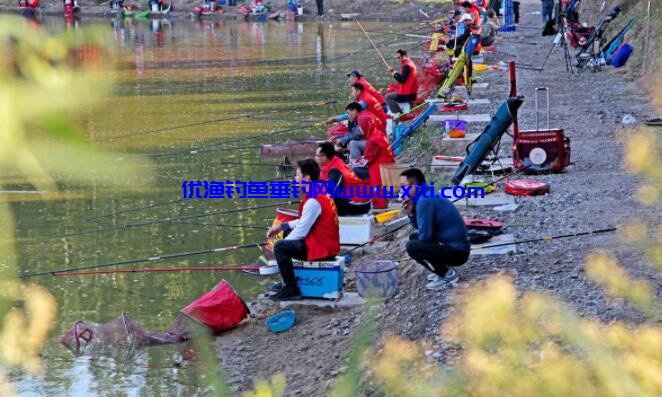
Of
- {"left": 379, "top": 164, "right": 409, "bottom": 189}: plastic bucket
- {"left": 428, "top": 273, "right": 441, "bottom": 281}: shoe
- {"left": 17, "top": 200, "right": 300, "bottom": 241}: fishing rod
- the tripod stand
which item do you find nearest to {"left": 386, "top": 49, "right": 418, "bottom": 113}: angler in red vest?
the tripod stand

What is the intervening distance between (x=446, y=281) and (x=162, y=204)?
21.8 feet

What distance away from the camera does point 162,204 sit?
13.7 meters

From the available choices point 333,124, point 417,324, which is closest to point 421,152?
point 333,124

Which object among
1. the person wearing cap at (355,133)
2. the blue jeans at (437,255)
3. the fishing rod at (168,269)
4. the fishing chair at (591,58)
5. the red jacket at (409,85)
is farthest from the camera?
the fishing chair at (591,58)

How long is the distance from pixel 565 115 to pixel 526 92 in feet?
9.56

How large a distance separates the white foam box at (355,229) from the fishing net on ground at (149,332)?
6.60ft

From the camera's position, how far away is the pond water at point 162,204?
789 centimetres

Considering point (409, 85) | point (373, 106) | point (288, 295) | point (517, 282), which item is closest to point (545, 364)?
point (517, 282)

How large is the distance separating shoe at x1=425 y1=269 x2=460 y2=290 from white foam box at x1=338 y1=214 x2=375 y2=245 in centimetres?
282

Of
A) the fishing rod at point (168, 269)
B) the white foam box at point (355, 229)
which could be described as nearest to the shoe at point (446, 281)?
the white foam box at point (355, 229)

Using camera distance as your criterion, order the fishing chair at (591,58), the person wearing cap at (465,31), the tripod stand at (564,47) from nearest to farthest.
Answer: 1. the person wearing cap at (465,31)
2. the fishing chair at (591,58)
3. the tripod stand at (564,47)

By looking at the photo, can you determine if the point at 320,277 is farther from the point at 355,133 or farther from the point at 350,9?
the point at 350,9

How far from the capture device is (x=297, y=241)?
29.2 feet

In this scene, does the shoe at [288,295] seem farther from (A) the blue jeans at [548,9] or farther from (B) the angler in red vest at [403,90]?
(A) the blue jeans at [548,9]
